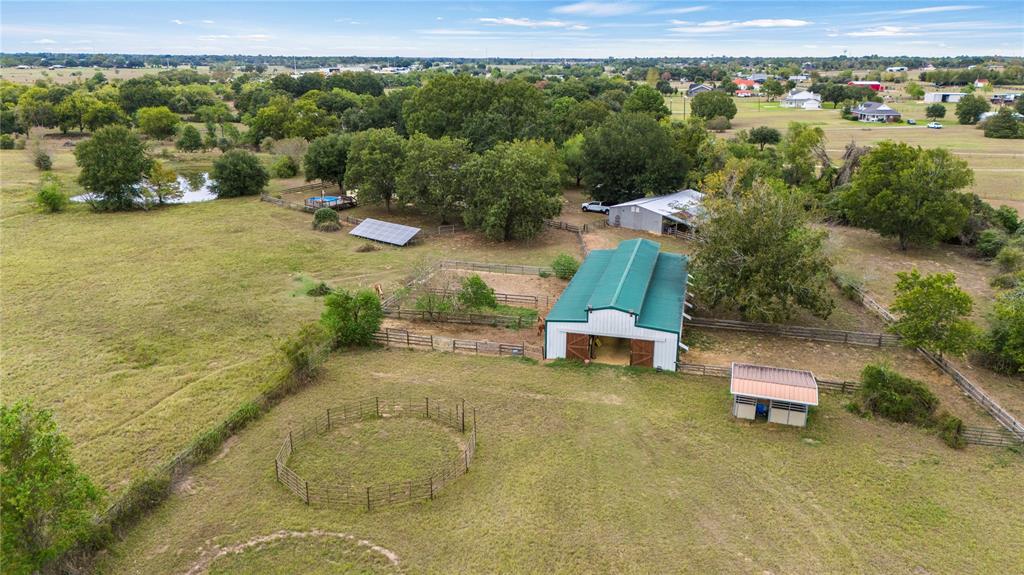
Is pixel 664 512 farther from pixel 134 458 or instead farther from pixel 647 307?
pixel 134 458

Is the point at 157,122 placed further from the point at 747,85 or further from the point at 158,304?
the point at 747,85

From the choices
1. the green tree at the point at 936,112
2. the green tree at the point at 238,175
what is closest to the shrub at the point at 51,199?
the green tree at the point at 238,175

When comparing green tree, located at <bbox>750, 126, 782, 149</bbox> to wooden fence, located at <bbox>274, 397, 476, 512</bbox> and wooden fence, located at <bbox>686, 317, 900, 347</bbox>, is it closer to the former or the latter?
wooden fence, located at <bbox>686, 317, 900, 347</bbox>

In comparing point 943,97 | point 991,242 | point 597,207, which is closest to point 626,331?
point 597,207

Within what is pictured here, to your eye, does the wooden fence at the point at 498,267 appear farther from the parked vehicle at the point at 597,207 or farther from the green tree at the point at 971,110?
the green tree at the point at 971,110

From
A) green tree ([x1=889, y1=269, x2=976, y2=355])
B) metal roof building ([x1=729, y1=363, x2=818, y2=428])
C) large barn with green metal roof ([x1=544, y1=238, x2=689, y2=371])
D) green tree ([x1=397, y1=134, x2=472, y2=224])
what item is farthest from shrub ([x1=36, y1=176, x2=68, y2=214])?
green tree ([x1=889, y1=269, x2=976, y2=355])
